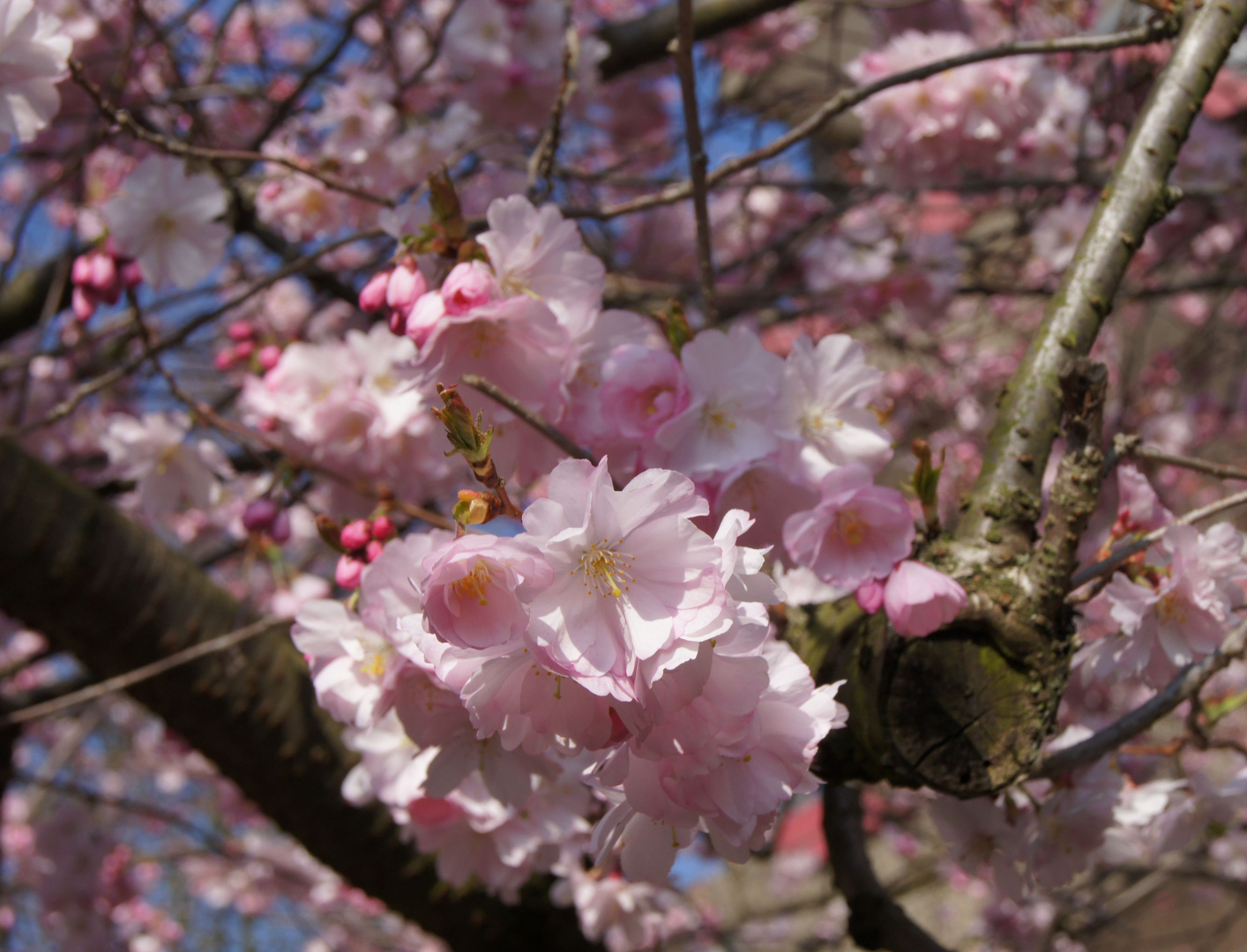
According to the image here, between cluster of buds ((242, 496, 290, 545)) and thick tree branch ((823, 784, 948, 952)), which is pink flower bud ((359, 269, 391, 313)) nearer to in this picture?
cluster of buds ((242, 496, 290, 545))

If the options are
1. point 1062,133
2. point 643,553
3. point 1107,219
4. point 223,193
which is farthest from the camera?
point 1062,133

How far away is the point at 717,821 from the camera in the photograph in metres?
0.82

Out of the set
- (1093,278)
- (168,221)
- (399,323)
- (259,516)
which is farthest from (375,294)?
(1093,278)

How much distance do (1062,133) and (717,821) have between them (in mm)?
2355

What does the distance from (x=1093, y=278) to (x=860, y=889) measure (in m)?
1.02

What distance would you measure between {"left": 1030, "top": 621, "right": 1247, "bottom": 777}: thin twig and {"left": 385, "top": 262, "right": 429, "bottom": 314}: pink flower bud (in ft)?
3.05

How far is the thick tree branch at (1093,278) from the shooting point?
1.11m

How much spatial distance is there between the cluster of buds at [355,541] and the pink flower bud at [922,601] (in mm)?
613

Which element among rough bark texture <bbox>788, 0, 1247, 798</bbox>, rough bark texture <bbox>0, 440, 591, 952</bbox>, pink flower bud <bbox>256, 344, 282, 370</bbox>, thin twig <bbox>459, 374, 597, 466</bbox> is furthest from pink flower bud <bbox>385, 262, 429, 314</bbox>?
rough bark texture <bbox>0, 440, 591, 952</bbox>

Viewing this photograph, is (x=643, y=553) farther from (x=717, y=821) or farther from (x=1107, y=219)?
(x=1107, y=219)

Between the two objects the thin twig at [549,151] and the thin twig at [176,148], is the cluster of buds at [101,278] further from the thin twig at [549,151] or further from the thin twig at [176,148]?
the thin twig at [549,151]

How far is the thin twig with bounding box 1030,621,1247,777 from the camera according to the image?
1067 millimetres

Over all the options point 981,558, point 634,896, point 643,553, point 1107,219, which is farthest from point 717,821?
point 634,896

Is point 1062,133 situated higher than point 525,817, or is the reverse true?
point 1062,133
